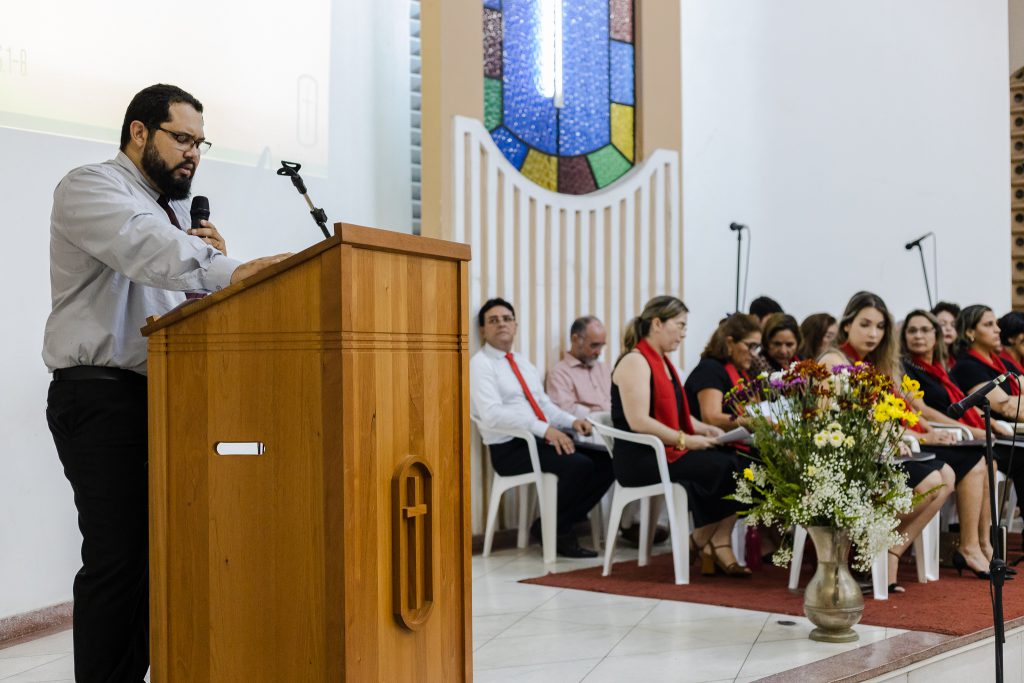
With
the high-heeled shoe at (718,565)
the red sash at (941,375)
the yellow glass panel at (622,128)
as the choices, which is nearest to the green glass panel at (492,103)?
the yellow glass panel at (622,128)

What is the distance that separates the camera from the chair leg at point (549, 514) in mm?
5207

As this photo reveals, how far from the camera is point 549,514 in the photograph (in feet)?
17.3

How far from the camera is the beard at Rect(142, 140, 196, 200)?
2252mm

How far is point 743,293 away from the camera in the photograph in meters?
7.43

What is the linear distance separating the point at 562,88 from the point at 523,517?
2.47 meters

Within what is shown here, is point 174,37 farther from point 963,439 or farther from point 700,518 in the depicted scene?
point 963,439

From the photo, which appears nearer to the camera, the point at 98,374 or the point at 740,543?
the point at 98,374

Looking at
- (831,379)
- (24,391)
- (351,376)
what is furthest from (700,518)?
(351,376)

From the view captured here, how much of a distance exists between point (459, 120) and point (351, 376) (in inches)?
162

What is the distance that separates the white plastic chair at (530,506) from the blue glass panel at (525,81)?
1763 millimetres

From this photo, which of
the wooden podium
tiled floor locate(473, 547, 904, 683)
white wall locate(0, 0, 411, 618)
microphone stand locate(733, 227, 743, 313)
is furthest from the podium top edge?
microphone stand locate(733, 227, 743, 313)

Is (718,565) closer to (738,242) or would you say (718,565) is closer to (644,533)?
(644,533)

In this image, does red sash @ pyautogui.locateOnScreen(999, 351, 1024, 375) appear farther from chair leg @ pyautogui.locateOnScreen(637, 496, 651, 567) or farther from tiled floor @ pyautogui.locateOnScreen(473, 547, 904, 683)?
tiled floor @ pyautogui.locateOnScreen(473, 547, 904, 683)

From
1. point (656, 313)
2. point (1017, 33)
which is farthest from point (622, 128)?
point (1017, 33)
